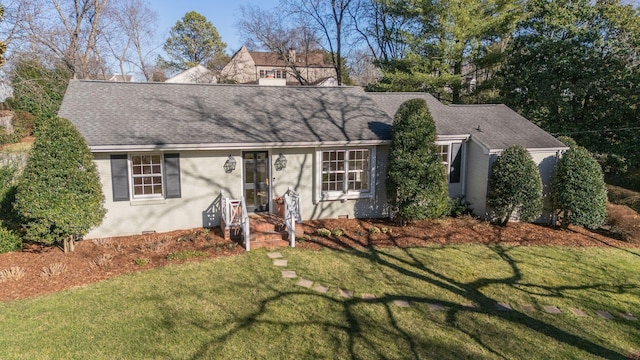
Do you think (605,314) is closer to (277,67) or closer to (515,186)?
(515,186)

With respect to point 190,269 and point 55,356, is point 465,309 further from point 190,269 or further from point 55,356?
point 55,356

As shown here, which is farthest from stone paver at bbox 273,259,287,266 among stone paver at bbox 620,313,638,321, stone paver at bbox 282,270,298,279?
stone paver at bbox 620,313,638,321

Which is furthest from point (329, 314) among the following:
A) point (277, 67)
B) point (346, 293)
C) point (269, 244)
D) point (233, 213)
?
point (277, 67)

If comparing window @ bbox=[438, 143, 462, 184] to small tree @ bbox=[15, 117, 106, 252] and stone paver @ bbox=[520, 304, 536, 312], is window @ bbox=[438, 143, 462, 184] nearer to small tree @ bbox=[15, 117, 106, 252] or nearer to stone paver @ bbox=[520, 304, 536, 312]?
stone paver @ bbox=[520, 304, 536, 312]

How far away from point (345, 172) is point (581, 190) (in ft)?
24.9

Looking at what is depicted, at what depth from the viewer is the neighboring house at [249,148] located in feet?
33.8

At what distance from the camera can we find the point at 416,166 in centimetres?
1121

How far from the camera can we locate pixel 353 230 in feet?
37.0

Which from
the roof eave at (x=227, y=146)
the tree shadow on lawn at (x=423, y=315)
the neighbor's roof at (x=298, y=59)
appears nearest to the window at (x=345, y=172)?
the roof eave at (x=227, y=146)

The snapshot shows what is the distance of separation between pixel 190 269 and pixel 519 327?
664 cm

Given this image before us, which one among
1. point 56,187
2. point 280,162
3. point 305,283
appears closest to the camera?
point 305,283

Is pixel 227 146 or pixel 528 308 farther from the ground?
pixel 227 146

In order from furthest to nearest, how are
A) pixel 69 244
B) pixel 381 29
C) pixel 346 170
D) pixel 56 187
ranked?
1. pixel 381 29
2. pixel 346 170
3. pixel 69 244
4. pixel 56 187

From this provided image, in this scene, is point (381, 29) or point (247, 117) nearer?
point (247, 117)
